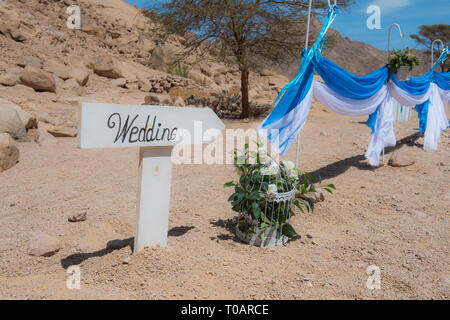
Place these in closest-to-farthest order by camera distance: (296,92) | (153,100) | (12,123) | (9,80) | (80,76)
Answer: (296,92)
(12,123)
(9,80)
(153,100)
(80,76)

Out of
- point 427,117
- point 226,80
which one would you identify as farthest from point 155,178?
point 226,80

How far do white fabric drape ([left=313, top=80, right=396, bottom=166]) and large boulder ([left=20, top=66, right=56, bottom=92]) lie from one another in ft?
26.8

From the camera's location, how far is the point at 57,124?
6.96 metres

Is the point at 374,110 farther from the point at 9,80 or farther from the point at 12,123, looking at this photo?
the point at 9,80

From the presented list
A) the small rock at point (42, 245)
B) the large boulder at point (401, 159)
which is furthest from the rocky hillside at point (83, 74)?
the large boulder at point (401, 159)

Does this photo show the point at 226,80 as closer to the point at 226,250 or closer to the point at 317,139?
the point at 317,139

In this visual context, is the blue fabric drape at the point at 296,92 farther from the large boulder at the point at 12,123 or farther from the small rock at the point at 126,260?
the large boulder at the point at 12,123

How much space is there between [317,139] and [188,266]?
212 inches

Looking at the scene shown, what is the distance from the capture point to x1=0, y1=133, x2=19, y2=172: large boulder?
4539 mm

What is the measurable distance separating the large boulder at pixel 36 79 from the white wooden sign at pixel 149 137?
8.65 metres

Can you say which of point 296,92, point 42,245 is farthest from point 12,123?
point 296,92

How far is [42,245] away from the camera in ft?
8.13

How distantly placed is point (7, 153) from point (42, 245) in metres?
2.77

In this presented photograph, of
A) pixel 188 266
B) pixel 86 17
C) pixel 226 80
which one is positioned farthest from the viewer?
pixel 86 17
